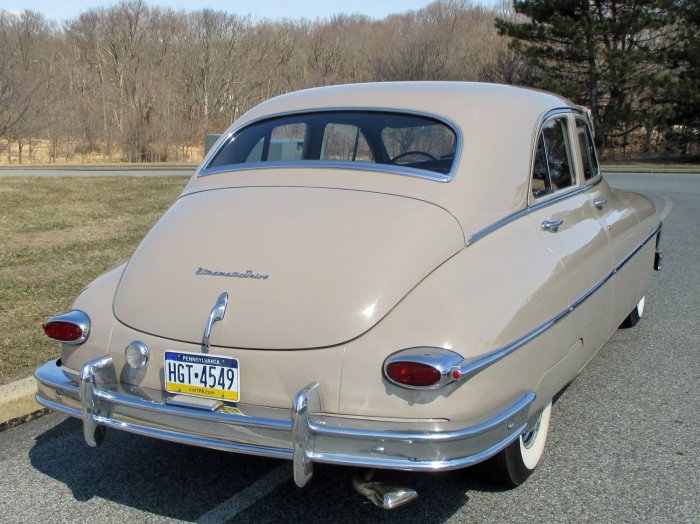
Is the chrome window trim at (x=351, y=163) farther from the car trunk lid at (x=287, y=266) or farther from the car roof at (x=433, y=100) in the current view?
the car trunk lid at (x=287, y=266)

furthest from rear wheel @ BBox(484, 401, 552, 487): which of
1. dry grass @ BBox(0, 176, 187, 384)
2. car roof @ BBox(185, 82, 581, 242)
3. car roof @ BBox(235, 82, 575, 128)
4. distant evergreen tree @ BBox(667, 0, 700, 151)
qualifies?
distant evergreen tree @ BBox(667, 0, 700, 151)

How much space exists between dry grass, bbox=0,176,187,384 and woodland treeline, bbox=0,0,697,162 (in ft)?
70.8

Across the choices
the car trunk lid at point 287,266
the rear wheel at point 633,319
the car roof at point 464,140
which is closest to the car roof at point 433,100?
the car roof at point 464,140

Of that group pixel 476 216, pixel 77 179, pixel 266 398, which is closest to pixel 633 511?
pixel 476 216

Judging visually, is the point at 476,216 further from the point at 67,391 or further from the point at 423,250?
the point at 67,391

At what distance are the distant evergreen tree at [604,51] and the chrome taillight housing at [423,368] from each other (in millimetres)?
35140

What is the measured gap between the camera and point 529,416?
112 inches

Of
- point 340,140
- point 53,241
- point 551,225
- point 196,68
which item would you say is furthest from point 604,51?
point 551,225

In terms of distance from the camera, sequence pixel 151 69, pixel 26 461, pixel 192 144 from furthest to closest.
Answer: pixel 151 69
pixel 192 144
pixel 26 461

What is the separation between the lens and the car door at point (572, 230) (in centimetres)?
340

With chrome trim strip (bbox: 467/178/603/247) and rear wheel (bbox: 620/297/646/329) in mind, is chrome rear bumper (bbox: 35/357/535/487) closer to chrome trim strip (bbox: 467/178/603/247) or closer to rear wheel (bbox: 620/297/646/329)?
chrome trim strip (bbox: 467/178/603/247)

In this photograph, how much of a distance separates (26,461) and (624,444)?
3.00 m

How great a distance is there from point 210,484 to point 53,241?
687 cm

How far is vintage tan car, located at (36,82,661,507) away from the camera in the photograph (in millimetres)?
2568
